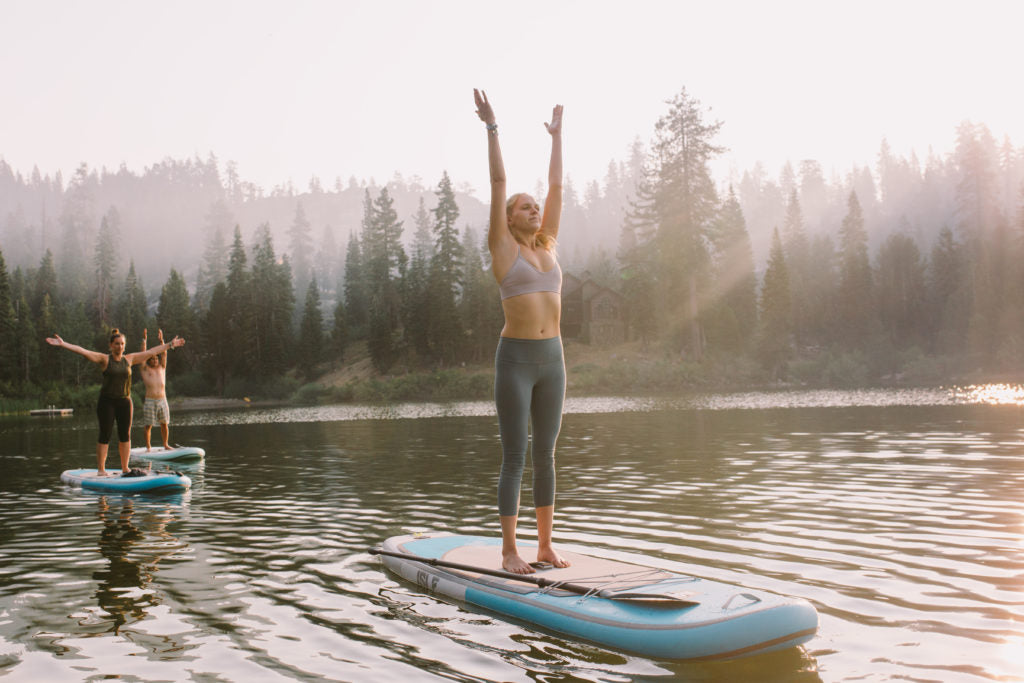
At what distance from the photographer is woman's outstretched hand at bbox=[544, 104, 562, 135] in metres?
7.19

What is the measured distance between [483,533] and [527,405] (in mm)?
3443

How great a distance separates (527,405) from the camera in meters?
6.55

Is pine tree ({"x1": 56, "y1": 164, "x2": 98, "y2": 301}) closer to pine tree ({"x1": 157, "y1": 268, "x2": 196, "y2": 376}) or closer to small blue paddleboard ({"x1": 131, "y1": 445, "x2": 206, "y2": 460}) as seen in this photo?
pine tree ({"x1": 157, "y1": 268, "x2": 196, "y2": 376})

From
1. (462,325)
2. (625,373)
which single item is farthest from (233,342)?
(625,373)

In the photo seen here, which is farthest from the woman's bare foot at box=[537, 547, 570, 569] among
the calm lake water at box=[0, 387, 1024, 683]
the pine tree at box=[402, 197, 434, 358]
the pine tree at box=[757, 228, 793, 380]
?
the pine tree at box=[402, 197, 434, 358]

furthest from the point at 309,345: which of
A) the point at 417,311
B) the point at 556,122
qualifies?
the point at 556,122

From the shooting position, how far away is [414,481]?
48.4 feet

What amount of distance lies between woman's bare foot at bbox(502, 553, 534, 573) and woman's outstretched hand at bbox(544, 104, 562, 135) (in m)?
3.81

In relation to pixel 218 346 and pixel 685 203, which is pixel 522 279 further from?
pixel 218 346

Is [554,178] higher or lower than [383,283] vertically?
lower

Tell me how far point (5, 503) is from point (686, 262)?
55987mm

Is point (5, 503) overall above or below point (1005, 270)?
below

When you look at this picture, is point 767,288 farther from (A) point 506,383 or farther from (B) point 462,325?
(A) point 506,383

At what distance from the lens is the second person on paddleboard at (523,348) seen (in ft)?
21.3
